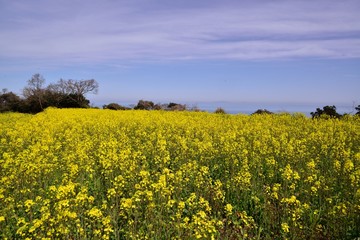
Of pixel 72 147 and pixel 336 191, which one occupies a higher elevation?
pixel 72 147

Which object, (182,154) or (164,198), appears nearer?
(164,198)

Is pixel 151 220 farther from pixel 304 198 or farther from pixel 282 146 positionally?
pixel 282 146

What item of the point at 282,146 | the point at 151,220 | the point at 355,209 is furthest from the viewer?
the point at 282,146

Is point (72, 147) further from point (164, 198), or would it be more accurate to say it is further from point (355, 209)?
point (355, 209)

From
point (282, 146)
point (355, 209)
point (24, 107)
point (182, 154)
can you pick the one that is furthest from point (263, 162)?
point (24, 107)

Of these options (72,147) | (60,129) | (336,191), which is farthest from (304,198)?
(60,129)

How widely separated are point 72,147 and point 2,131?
6465 mm

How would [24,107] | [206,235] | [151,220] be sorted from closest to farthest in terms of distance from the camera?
[206,235]
[151,220]
[24,107]

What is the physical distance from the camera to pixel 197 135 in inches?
604

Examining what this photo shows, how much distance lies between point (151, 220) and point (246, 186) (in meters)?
2.81

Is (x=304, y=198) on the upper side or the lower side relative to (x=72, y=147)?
lower

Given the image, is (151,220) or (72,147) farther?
(72,147)

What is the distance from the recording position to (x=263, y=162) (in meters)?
10.7

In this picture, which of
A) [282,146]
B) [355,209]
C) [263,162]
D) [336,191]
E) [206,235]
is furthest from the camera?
[282,146]
